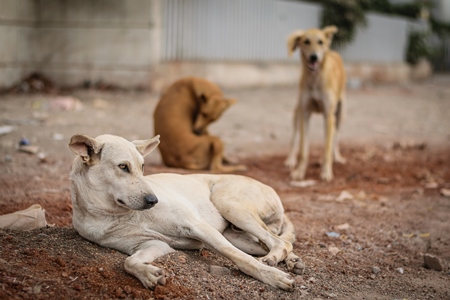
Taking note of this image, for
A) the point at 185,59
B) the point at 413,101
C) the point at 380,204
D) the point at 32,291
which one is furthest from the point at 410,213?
the point at 413,101

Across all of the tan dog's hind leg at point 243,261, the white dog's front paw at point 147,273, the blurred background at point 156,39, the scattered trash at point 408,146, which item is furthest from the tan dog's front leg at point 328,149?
the blurred background at point 156,39

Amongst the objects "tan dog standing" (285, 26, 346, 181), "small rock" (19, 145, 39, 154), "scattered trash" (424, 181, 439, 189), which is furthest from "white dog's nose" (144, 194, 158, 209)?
"scattered trash" (424, 181, 439, 189)

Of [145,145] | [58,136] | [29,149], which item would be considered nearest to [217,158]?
[29,149]

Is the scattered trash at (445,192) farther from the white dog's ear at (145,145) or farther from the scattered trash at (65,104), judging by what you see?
the scattered trash at (65,104)

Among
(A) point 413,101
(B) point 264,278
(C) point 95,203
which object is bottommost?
(A) point 413,101

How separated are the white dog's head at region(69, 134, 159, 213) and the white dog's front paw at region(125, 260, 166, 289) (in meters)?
0.37

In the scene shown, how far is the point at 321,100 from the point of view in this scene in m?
8.42

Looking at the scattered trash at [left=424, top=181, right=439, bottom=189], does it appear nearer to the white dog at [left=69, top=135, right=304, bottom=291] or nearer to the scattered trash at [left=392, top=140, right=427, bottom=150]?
the scattered trash at [left=392, top=140, right=427, bottom=150]

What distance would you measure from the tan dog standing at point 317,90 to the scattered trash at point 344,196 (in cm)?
95

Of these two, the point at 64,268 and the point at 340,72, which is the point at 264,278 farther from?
the point at 340,72

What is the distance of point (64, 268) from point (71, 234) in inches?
23.4

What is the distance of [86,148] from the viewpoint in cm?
415

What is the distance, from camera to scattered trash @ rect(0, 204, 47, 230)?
4.66 m

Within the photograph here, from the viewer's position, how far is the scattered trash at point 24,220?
4660 millimetres
